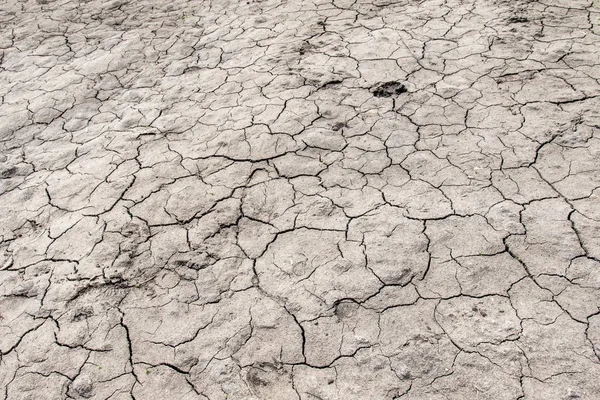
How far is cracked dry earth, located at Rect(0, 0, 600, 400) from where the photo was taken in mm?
2070

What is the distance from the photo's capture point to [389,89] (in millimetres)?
3525

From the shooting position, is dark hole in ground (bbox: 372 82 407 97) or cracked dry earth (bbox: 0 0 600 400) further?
dark hole in ground (bbox: 372 82 407 97)

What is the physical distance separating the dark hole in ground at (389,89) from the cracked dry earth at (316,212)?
3 centimetres

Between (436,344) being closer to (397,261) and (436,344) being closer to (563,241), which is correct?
(397,261)

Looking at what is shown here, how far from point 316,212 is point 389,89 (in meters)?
1.32

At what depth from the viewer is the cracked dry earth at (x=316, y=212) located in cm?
207

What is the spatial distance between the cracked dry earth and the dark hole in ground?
26 millimetres

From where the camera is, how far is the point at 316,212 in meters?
2.72

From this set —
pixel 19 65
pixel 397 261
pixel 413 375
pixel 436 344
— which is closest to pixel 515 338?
pixel 436 344

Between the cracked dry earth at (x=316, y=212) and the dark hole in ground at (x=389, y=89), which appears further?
the dark hole in ground at (x=389, y=89)

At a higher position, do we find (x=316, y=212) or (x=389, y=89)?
(x=389, y=89)

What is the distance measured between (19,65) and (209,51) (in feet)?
6.06

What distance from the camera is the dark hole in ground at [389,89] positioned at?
3.49 meters

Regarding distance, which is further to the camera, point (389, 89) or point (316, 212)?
point (389, 89)
